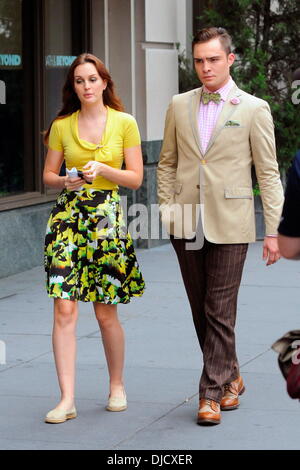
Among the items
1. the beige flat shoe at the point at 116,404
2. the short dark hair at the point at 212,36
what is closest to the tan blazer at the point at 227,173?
the short dark hair at the point at 212,36

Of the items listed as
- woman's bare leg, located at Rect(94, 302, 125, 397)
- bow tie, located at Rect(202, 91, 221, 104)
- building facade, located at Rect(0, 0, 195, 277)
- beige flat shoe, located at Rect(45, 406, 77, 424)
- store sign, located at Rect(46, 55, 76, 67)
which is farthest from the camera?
store sign, located at Rect(46, 55, 76, 67)

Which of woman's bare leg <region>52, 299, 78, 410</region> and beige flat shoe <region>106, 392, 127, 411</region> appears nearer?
woman's bare leg <region>52, 299, 78, 410</region>

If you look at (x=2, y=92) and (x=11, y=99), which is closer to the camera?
(x=2, y=92)

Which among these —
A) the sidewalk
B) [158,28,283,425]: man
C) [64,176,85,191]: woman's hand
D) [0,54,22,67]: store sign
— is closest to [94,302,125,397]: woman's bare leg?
the sidewalk

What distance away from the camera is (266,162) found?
226 inches

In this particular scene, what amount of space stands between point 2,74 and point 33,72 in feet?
2.35

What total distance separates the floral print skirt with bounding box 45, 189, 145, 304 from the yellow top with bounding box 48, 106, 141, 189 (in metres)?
0.11

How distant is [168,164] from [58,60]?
6116 mm

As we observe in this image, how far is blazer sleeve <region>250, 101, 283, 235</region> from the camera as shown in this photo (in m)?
5.72

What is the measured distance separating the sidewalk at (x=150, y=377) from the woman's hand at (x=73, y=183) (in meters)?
1.18

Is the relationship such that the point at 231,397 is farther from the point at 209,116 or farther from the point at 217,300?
the point at 209,116

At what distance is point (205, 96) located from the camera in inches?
229

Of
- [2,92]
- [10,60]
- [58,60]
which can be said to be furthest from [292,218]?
[58,60]

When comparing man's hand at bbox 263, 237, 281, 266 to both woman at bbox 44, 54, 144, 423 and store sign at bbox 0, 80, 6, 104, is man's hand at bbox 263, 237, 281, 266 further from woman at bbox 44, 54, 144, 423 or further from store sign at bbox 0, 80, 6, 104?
store sign at bbox 0, 80, 6, 104
